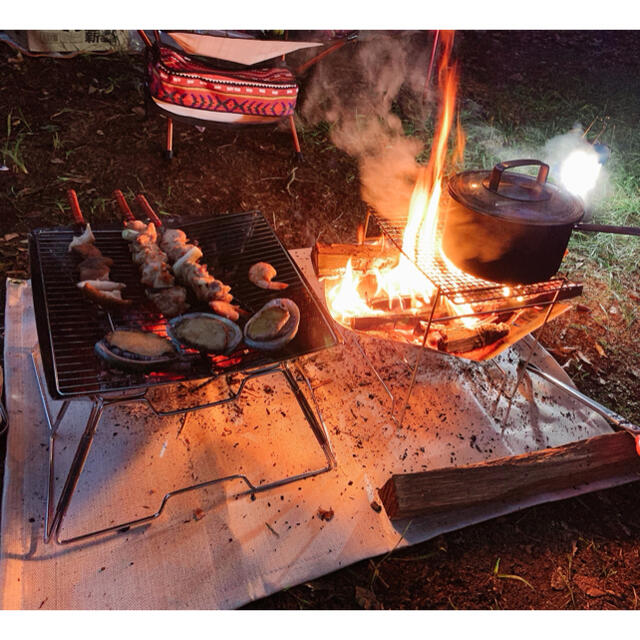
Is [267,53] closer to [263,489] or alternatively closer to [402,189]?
[402,189]

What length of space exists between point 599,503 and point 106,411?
3148 millimetres

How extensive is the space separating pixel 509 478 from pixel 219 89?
4525 mm

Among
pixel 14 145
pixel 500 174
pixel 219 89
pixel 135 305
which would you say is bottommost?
pixel 14 145

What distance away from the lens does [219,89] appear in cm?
524

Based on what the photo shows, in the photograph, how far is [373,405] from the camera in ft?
11.7

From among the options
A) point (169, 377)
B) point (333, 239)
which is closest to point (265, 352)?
point (169, 377)

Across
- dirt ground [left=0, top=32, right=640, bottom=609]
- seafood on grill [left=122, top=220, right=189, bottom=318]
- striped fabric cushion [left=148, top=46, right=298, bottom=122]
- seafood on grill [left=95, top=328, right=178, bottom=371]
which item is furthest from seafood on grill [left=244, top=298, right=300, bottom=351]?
striped fabric cushion [left=148, top=46, right=298, bottom=122]

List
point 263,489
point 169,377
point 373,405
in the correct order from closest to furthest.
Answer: point 169,377 → point 263,489 → point 373,405

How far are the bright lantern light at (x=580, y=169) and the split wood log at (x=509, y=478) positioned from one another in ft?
10.7

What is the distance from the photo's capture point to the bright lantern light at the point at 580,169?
540 centimetres

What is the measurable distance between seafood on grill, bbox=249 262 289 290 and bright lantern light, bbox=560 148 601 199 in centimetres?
393

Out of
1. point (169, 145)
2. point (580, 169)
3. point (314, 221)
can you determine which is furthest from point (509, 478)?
point (169, 145)

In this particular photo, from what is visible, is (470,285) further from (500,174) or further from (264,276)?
(264,276)

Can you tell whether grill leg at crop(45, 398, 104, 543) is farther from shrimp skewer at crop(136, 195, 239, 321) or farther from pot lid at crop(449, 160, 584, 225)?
pot lid at crop(449, 160, 584, 225)
